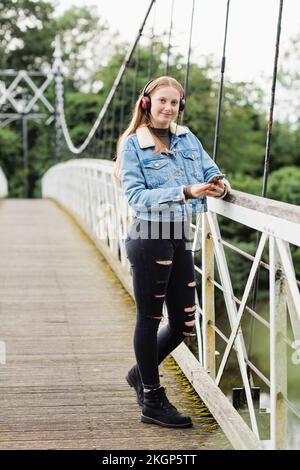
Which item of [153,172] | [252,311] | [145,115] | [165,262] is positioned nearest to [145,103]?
[145,115]

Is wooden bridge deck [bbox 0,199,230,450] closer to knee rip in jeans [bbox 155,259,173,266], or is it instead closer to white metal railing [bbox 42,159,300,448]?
white metal railing [bbox 42,159,300,448]

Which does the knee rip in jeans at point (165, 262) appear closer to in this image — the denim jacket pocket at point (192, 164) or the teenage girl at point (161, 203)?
the teenage girl at point (161, 203)


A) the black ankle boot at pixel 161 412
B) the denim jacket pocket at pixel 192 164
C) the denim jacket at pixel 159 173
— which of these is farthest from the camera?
the black ankle boot at pixel 161 412

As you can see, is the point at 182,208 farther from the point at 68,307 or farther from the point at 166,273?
the point at 68,307

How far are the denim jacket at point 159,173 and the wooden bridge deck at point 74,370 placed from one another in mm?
655

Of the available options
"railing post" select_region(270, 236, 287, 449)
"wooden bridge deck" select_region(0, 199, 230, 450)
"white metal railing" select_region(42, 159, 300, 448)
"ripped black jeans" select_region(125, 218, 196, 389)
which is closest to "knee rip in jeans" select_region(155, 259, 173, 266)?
"ripped black jeans" select_region(125, 218, 196, 389)

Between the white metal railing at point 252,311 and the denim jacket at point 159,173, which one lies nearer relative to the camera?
the white metal railing at point 252,311

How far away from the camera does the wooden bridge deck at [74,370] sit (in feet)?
8.08

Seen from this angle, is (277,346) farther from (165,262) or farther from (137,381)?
(137,381)

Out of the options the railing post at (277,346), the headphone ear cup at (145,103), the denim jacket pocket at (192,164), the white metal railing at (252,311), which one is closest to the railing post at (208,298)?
the white metal railing at (252,311)

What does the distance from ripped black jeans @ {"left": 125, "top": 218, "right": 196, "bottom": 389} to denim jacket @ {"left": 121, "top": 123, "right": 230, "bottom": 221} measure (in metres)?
0.05

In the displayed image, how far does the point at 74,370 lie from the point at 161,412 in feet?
2.53

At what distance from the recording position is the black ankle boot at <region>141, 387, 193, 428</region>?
99.3 inches

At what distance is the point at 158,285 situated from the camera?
2.38m
